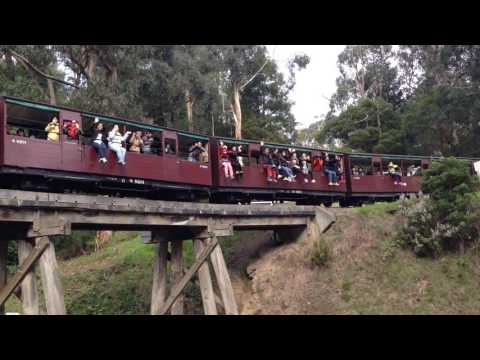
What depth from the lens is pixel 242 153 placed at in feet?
66.9

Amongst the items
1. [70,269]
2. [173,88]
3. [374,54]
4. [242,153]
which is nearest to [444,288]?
[242,153]

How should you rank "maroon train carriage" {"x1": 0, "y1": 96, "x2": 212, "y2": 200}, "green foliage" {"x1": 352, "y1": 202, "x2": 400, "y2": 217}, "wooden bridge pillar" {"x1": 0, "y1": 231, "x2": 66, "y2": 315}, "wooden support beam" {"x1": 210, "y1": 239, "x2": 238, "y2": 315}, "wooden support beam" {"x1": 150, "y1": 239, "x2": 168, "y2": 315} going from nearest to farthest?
"wooden bridge pillar" {"x1": 0, "y1": 231, "x2": 66, "y2": 315}
"maroon train carriage" {"x1": 0, "y1": 96, "x2": 212, "y2": 200}
"wooden support beam" {"x1": 210, "y1": 239, "x2": 238, "y2": 315}
"wooden support beam" {"x1": 150, "y1": 239, "x2": 168, "y2": 315}
"green foliage" {"x1": 352, "y1": 202, "x2": 400, "y2": 217}

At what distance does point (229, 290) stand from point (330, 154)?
992 cm

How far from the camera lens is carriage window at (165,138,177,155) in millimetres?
17683

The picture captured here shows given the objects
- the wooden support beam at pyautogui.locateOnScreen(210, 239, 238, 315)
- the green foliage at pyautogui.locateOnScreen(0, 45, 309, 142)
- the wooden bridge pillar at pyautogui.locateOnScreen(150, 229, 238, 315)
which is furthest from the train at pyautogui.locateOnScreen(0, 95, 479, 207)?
the green foliage at pyautogui.locateOnScreen(0, 45, 309, 142)

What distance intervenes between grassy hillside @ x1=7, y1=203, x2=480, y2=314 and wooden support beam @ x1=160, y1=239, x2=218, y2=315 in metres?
3.54

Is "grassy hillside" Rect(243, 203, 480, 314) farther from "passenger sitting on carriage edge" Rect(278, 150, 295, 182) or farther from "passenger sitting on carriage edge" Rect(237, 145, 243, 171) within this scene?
"passenger sitting on carriage edge" Rect(237, 145, 243, 171)

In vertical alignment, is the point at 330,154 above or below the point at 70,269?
above

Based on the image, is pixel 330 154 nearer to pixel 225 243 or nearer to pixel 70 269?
pixel 225 243

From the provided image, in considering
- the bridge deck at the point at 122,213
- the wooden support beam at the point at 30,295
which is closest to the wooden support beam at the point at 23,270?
the wooden support beam at the point at 30,295

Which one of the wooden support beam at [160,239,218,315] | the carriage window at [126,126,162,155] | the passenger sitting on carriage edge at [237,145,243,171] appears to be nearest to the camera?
the wooden support beam at [160,239,218,315]

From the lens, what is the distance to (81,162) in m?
15.0

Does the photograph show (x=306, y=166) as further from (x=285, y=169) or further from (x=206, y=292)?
(x=206, y=292)

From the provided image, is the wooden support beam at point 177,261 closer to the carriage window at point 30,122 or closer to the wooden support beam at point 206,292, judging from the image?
the wooden support beam at point 206,292
